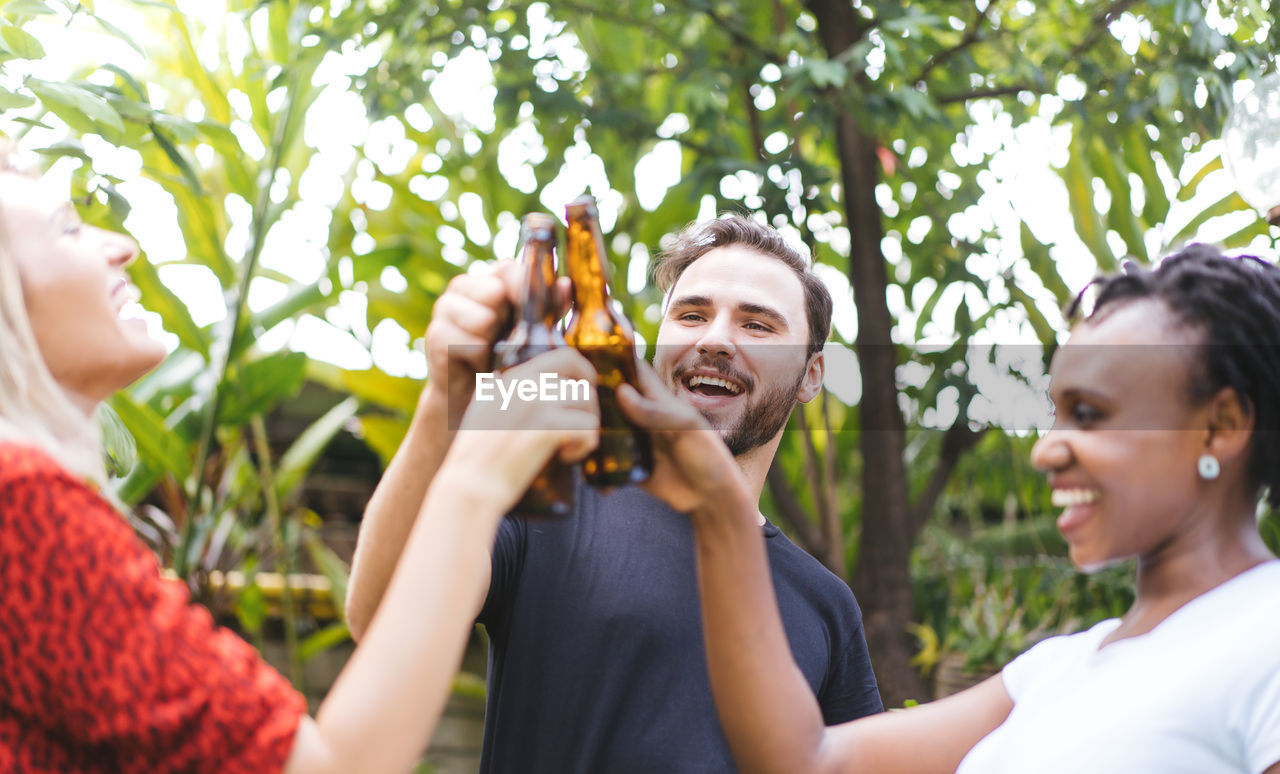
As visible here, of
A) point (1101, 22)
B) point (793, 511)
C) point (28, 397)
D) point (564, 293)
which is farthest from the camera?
point (793, 511)

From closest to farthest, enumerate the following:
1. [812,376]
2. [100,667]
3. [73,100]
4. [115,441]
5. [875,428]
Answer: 1. [100,667]
2. [73,100]
3. [115,441]
4. [812,376]
5. [875,428]

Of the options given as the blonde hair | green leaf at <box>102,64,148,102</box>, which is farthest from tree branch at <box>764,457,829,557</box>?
the blonde hair

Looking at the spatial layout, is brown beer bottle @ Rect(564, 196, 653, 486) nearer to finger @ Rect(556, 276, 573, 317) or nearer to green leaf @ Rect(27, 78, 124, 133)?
finger @ Rect(556, 276, 573, 317)

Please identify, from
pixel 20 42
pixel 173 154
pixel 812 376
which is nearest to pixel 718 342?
pixel 812 376

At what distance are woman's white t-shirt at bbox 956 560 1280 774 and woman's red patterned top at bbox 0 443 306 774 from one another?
53 cm

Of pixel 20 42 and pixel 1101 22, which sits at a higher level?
pixel 1101 22

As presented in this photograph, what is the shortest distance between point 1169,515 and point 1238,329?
5.8 inches

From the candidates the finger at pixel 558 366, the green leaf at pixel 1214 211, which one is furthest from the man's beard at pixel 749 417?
the green leaf at pixel 1214 211

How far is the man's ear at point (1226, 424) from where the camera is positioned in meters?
0.78

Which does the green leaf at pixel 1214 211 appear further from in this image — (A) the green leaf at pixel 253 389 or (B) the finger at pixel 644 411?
(B) the finger at pixel 644 411

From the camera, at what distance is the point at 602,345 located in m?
0.86

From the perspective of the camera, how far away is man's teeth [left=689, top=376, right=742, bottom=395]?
140 cm

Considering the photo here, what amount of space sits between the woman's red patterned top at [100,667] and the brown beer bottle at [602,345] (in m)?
0.28

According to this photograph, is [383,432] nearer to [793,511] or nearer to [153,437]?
[153,437]
